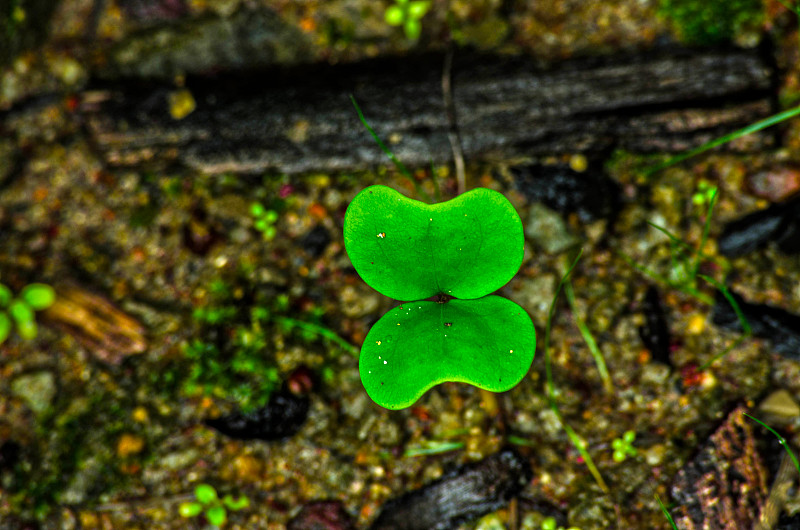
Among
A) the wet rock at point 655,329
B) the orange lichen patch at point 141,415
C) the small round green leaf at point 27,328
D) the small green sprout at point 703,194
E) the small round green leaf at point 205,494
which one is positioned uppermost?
the small green sprout at point 703,194

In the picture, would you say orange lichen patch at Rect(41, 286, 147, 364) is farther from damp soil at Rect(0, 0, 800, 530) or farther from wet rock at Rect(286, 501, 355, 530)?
wet rock at Rect(286, 501, 355, 530)

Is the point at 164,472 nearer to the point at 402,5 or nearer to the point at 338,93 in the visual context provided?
the point at 338,93

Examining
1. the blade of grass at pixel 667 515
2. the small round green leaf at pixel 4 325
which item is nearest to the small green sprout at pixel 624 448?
the blade of grass at pixel 667 515

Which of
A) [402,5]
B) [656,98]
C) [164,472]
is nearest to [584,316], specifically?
[656,98]

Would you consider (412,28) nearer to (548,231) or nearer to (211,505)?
(548,231)

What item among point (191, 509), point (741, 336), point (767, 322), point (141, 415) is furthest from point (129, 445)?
point (767, 322)

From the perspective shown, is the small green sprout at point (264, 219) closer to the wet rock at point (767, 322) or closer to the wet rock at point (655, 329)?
the wet rock at point (655, 329)
